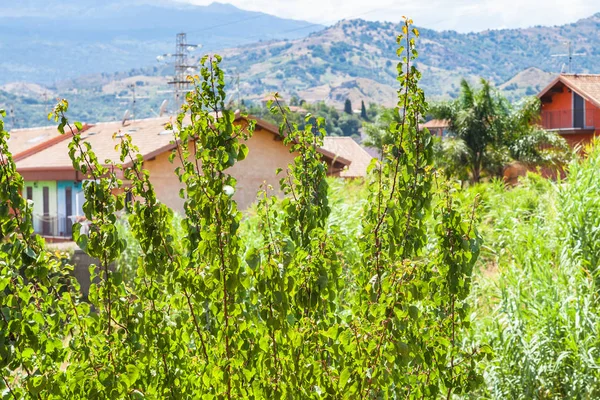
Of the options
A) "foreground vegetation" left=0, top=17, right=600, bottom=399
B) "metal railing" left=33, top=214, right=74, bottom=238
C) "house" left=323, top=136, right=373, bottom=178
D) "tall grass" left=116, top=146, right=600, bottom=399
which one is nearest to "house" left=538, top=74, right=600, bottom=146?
"house" left=323, top=136, right=373, bottom=178

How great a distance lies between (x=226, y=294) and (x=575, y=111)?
3982 cm

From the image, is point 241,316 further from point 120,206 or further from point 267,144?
point 267,144

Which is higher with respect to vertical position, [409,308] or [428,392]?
[409,308]

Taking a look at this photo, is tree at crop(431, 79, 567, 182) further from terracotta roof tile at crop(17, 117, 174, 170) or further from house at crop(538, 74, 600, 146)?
terracotta roof tile at crop(17, 117, 174, 170)

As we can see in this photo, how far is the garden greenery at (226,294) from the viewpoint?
378 cm

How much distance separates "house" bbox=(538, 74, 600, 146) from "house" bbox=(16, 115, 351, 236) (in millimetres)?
15592

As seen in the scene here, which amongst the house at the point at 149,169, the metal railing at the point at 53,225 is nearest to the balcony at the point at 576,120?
the house at the point at 149,169

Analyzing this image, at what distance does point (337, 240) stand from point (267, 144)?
24913 millimetres

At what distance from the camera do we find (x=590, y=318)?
7.06m

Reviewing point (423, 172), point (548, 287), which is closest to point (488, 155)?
point (548, 287)

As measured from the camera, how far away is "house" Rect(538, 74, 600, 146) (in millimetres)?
40656

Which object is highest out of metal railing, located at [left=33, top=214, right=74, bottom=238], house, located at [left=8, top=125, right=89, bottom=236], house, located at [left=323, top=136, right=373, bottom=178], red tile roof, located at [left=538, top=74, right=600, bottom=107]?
red tile roof, located at [left=538, top=74, right=600, bottom=107]

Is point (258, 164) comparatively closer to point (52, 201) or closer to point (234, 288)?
point (52, 201)

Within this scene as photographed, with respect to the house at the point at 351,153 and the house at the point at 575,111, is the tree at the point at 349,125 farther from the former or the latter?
the house at the point at 575,111
